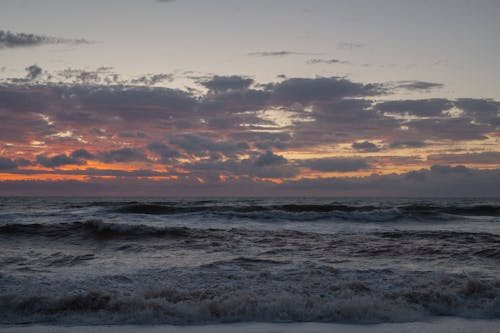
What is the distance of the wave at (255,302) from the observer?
22.1ft

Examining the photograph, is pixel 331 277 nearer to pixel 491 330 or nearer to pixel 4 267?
pixel 491 330

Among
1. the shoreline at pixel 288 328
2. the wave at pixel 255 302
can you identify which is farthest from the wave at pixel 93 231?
the shoreline at pixel 288 328

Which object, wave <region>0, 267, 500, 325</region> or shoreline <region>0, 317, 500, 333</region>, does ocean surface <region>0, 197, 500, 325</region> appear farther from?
shoreline <region>0, 317, 500, 333</region>

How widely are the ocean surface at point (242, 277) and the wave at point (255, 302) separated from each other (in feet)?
0.07

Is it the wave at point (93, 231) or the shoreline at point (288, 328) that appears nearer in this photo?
the shoreline at point (288, 328)

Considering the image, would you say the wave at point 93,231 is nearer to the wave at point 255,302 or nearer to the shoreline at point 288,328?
the wave at point 255,302

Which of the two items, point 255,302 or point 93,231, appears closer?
point 255,302

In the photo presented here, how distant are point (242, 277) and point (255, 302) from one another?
6.82 ft

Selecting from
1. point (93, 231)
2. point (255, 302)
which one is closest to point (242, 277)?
point (255, 302)

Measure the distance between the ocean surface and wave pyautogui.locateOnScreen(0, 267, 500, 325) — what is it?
0.02m

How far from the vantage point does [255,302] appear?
282 inches

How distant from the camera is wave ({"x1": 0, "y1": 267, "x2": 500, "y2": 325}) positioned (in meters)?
6.72

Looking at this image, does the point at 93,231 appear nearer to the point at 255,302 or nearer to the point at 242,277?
the point at 242,277

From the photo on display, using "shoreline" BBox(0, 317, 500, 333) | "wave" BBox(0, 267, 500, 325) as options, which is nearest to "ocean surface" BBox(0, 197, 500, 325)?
"wave" BBox(0, 267, 500, 325)
